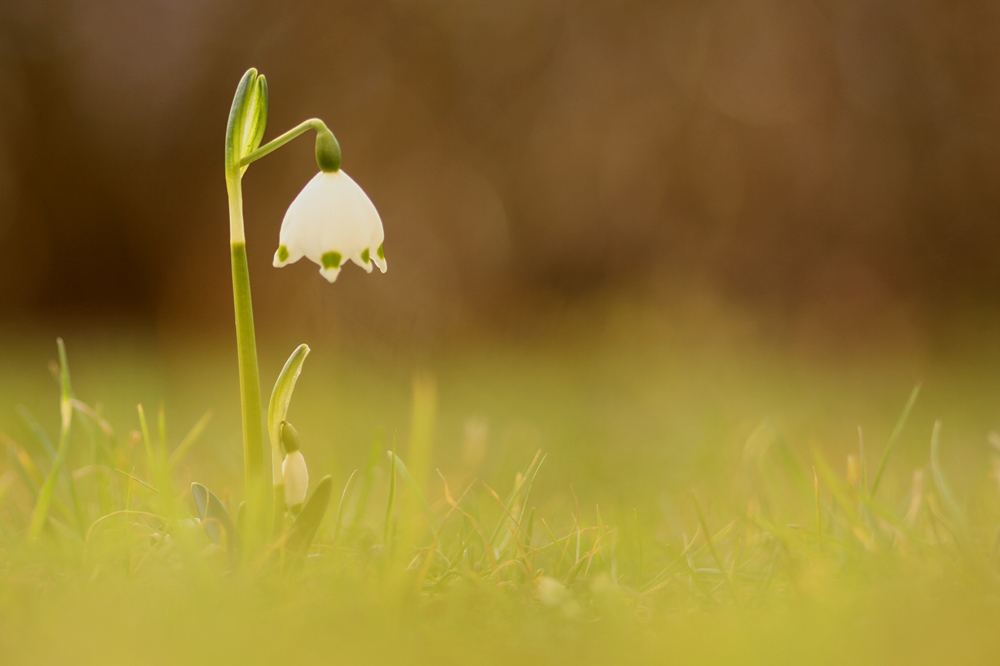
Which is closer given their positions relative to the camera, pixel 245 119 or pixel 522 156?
pixel 245 119

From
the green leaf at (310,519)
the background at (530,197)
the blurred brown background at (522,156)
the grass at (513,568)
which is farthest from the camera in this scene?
the blurred brown background at (522,156)

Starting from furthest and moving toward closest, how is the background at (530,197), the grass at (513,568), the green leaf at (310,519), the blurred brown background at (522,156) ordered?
the blurred brown background at (522,156) < the background at (530,197) < the green leaf at (310,519) < the grass at (513,568)

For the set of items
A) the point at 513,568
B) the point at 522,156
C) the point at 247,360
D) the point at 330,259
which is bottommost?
the point at 513,568

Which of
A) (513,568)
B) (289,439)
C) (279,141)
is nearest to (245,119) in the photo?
(279,141)

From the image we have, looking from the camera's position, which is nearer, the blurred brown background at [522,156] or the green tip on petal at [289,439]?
the green tip on petal at [289,439]

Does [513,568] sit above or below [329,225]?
below

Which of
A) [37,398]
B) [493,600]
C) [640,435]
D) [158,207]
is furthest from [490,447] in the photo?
[158,207]

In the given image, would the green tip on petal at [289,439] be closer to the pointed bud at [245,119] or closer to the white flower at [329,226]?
the white flower at [329,226]

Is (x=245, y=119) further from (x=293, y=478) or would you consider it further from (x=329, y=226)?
(x=293, y=478)

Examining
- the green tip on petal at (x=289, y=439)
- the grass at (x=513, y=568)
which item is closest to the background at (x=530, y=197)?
the grass at (x=513, y=568)
